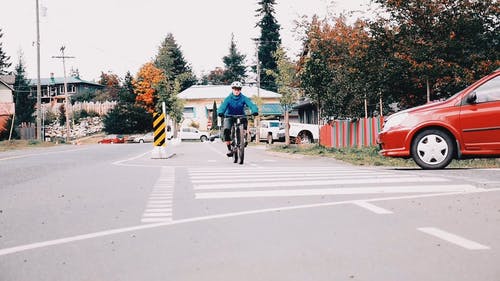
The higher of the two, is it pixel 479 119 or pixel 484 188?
pixel 479 119

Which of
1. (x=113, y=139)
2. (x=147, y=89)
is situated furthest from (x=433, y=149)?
(x=147, y=89)

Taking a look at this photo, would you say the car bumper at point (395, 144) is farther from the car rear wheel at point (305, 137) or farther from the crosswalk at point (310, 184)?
the car rear wheel at point (305, 137)

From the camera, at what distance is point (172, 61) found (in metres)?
107

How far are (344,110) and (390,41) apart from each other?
24.8 feet

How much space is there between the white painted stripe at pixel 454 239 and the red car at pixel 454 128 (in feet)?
19.9

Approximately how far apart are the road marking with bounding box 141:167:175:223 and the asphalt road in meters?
0.01

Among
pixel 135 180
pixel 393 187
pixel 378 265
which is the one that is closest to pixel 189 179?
pixel 135 180

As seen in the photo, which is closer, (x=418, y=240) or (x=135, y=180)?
(x=418, y=240)

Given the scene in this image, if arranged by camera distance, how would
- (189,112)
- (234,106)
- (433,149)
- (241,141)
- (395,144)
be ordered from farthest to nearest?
(189,112) < (234,106) < (241,141) < (395,144) < (433,149)

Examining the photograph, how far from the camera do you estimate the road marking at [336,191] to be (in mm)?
7623

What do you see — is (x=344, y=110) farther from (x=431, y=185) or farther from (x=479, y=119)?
(x=431, y=185)

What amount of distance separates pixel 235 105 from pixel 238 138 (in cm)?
78

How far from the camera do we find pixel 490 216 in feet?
19.1

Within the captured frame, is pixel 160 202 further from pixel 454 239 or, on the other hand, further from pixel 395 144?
pixel 395 144
